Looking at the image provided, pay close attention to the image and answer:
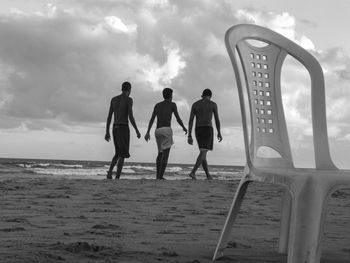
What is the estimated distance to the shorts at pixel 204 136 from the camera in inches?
429

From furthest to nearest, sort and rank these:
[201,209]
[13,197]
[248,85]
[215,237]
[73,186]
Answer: [73,186]
[13,197]
[201,209]
[215,237]
[248,85]

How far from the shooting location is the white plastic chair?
9.72ft

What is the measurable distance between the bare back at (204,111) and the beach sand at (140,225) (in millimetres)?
2578

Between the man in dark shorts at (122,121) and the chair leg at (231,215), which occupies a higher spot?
the man in dark shorts at (122,121)

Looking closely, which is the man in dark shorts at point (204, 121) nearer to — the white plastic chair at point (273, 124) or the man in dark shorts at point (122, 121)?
the man in dark shorts at point (122, 121)

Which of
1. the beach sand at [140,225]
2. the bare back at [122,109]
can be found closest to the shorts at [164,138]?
the bare back at [122,109]

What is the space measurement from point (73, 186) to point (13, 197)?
71.3 inches

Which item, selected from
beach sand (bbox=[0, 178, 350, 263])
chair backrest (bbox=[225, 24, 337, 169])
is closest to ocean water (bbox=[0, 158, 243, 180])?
beach sand (bbox=[0, 178, 350, 263])

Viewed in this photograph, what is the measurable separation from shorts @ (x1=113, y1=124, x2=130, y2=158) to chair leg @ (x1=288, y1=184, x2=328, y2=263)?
754cm

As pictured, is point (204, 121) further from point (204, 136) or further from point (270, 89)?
point (270, 89)

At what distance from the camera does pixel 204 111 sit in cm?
1075

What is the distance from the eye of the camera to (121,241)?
400 centimetres

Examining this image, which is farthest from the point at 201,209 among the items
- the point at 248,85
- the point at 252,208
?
the point at 248,85

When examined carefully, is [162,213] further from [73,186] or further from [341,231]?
[73,186]
